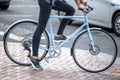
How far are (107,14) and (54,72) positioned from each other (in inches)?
210

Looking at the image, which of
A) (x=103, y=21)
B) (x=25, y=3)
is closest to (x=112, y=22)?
(x=103, y=21)

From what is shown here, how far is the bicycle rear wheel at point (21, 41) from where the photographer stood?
752 cm

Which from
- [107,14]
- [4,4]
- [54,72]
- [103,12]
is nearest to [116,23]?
[107,14]

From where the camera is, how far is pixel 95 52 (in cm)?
746

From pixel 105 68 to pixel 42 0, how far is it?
1.56m

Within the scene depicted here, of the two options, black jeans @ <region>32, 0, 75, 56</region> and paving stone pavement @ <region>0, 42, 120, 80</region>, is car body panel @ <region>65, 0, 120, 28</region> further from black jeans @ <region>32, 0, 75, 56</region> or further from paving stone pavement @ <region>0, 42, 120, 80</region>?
black jeans @ <region>32, 0, 75, 56</region>

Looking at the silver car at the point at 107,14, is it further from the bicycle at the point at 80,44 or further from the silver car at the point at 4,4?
the silver car at the point at 4,4

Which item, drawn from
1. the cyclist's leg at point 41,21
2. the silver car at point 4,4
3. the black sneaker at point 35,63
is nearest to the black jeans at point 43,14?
the cyclist's leg at point 41,21

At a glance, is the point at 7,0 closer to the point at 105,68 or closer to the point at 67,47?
the point at 67,47

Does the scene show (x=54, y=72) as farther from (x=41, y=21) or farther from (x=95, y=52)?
(x=41, y=21)

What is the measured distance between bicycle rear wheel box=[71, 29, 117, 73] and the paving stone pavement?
0.39 feet

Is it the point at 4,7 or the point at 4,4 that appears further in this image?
the point at 4,7

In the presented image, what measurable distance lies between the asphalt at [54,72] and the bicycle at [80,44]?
15cm

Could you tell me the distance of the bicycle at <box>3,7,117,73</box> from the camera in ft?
24.4
